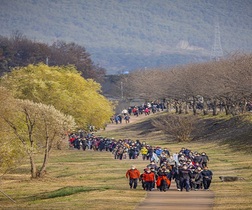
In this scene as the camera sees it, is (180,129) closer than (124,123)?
Yes

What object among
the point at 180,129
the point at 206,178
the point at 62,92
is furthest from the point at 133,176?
the point at 180,129

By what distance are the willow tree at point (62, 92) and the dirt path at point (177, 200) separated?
130 ft

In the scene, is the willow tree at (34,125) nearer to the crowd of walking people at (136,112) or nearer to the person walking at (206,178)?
the person walking at (206,178)

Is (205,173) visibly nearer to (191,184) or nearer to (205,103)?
(191,184)

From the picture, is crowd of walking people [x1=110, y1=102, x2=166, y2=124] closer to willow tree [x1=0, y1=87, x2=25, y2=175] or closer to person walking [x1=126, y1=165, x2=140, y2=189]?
willow tree [x1=0, y1=87, x2=25, y2=175]

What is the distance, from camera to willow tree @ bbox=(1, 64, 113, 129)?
3529 inches

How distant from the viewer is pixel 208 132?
96.9 meters

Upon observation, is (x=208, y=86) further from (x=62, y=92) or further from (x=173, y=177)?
(x=173, y=177)

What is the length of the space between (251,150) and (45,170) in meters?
15.8

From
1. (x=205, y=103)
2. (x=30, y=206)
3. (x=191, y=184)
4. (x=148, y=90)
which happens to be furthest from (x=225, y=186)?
(x=148, y=90)

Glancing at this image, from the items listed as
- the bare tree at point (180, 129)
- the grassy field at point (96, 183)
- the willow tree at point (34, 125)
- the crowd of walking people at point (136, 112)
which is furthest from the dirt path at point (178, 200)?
the crowd of walking people at point (136, 112)

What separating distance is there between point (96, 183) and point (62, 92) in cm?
3541

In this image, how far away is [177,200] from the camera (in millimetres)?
44656

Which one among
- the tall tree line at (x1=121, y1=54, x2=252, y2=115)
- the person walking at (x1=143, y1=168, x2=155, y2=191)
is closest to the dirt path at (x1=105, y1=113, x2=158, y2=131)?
the tall tree line at (x1=121, y1=54, x2=252, y2=115)
